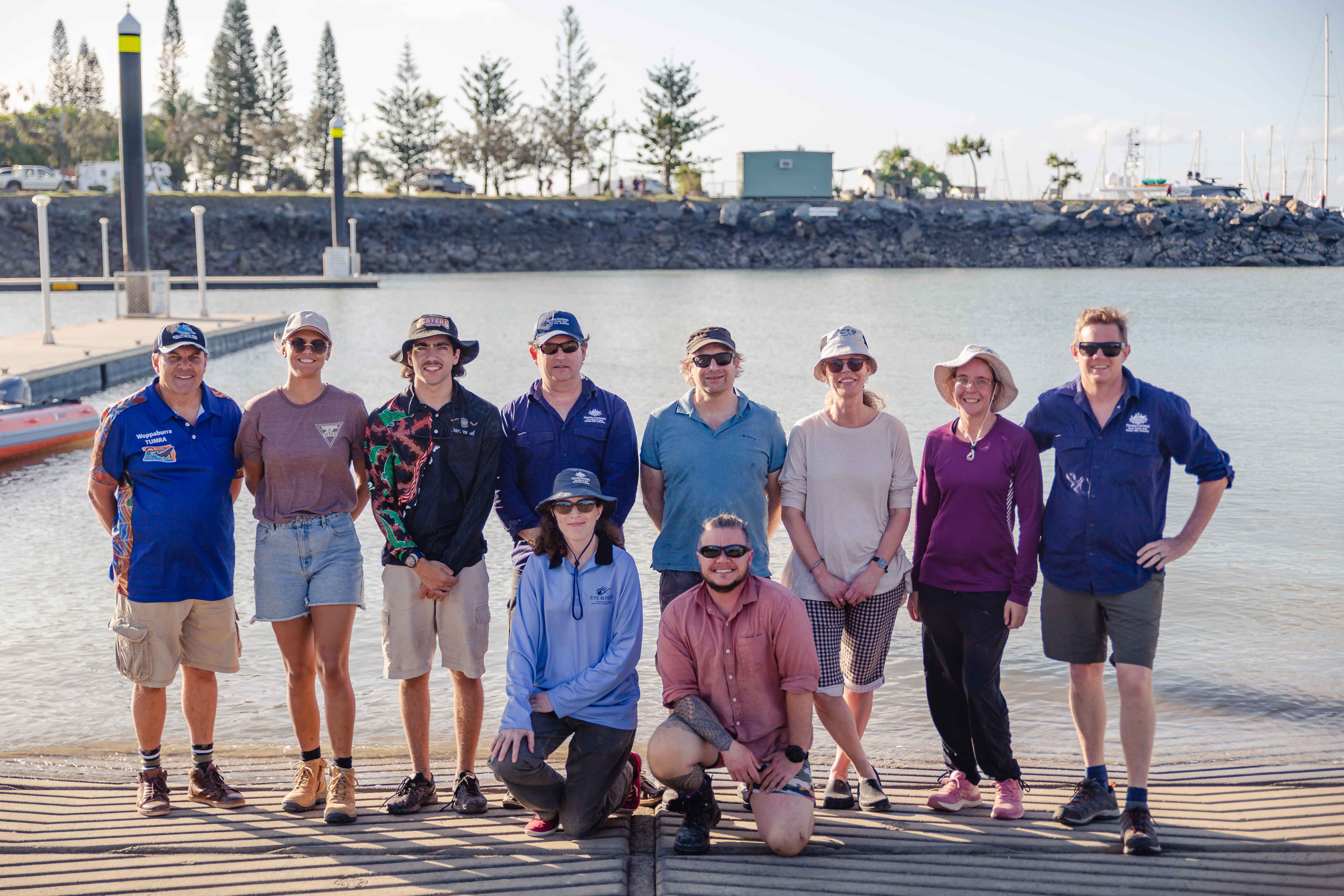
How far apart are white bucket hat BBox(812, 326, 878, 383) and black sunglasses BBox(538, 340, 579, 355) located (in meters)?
0.90

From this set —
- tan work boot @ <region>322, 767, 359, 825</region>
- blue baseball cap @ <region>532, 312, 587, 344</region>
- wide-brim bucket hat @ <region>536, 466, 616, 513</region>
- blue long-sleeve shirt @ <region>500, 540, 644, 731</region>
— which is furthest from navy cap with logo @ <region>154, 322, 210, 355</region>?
tan work boot @ <region>322, 767, 359, 825</region>

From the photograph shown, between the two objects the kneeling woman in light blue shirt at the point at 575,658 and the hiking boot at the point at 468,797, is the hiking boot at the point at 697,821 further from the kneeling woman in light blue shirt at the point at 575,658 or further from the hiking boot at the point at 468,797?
the hiking boot at the point at 468,797

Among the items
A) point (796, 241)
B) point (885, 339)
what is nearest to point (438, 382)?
point (885, 339)

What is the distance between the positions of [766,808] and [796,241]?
70.4m

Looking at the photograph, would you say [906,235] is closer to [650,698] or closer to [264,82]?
[264,82]

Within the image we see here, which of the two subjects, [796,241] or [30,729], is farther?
[796,241]

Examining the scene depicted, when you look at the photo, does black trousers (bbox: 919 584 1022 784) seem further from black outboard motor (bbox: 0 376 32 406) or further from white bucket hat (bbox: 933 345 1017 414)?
black outboard motor (bbox: 0 376 32 406)

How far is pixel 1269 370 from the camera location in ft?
80.1

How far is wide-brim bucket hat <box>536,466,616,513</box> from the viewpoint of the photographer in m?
3.89

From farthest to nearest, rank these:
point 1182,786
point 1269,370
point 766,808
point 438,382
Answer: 1. point 1269,370
2. point 1182,786
3. point 438,382
4. point 766,808

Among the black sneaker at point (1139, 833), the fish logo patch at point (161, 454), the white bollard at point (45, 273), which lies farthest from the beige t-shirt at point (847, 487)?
the white bollard at point (45, 273)

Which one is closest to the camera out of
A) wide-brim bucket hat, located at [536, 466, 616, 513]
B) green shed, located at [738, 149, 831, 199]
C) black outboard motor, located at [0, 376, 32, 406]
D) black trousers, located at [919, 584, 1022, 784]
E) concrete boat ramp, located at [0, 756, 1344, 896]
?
concrete boat ramp, located at [0, 756, 1344, 896]

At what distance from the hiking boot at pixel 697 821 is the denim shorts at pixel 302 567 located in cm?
138

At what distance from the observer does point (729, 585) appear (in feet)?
12.5
